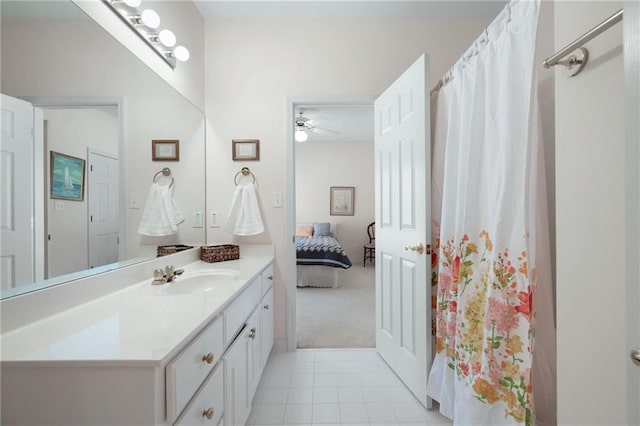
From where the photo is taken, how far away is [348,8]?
2082 millimetres

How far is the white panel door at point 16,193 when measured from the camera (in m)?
0.77

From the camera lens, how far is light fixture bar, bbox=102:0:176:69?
127 cm

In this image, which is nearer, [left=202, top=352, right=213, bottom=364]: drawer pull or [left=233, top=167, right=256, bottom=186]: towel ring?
[left=202, top=352, right=213, bottom=364]: drawer pull

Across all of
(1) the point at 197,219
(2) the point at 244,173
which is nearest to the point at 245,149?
(2) the point at 244,173

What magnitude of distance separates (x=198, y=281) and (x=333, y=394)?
1113 millimetres

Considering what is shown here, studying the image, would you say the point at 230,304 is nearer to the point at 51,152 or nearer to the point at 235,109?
the point at 51,152

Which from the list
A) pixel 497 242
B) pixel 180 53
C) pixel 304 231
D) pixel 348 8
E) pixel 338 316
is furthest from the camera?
pixel 304 231

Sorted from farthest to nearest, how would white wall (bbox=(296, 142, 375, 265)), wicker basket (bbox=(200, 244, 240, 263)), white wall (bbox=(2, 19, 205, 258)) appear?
white wall (bbox=(296, 142, 375, 265))
wicker basket (bbox=(200, 244, 240, 263))
white wall (bbox=(2, 19, 205, 258))

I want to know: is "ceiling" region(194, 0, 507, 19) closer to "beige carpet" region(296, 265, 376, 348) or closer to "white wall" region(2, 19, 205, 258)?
"white wall" region(2, 19, 205, 258)

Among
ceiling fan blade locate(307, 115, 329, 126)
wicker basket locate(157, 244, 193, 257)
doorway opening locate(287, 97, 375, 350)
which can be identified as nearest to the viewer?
wicker basket locate(157, 244, 193, 257)

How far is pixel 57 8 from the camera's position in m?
0.98

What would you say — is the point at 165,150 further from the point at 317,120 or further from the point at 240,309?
the point at 317,120

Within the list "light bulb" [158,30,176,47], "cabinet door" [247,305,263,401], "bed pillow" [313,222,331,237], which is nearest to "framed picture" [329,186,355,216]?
"bed pillow" [313,222,331,237]

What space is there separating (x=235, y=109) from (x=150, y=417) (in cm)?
210
